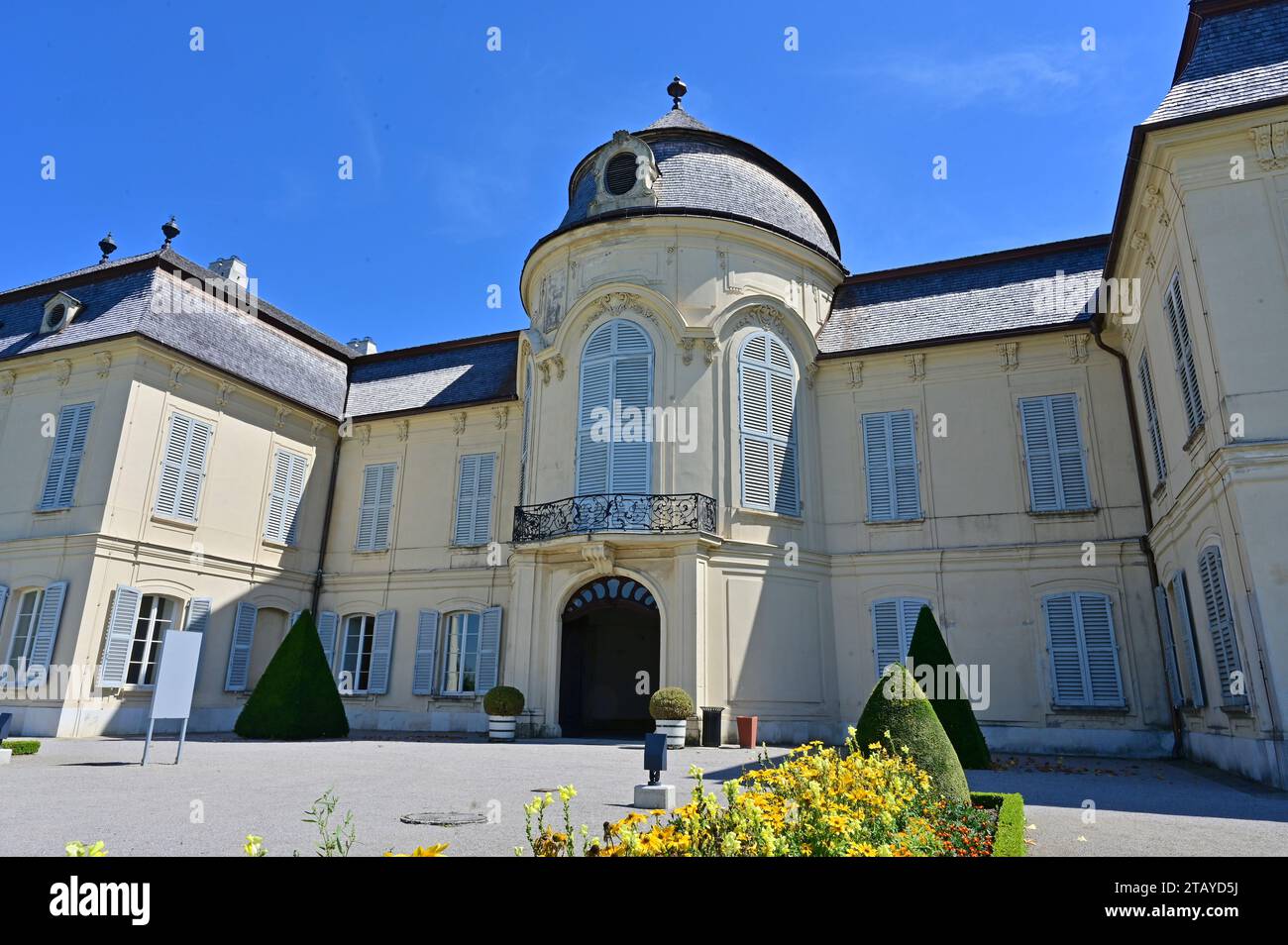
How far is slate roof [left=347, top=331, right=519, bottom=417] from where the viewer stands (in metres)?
21.7

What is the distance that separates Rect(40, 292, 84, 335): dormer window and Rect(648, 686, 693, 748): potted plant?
54.9ft

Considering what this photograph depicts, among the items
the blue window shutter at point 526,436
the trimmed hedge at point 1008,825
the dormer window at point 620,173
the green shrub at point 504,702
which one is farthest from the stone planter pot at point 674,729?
the dormer window at point 620,173

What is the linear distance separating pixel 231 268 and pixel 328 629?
41.1 ft

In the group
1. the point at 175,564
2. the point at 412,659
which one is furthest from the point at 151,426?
the point at 412,659

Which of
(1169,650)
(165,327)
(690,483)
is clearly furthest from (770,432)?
(165,327)

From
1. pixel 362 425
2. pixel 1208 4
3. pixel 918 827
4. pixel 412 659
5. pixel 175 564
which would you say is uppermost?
pixel 1208 4

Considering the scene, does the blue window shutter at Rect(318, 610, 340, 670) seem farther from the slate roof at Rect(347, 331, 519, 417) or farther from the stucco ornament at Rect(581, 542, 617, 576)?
the stucco ornament at Rect(581, 542, 617, 576)

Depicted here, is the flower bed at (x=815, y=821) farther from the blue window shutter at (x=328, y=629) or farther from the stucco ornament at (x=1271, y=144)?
the blue window shutter at (x=328, y=629)

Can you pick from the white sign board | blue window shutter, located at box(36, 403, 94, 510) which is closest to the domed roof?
blue window shutter, located at box(36, 403, 94, 510)

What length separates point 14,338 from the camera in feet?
65.0

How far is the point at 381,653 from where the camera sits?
20.0 m

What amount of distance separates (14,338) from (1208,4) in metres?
25.8

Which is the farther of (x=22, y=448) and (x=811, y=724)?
(x=22, y=448)
